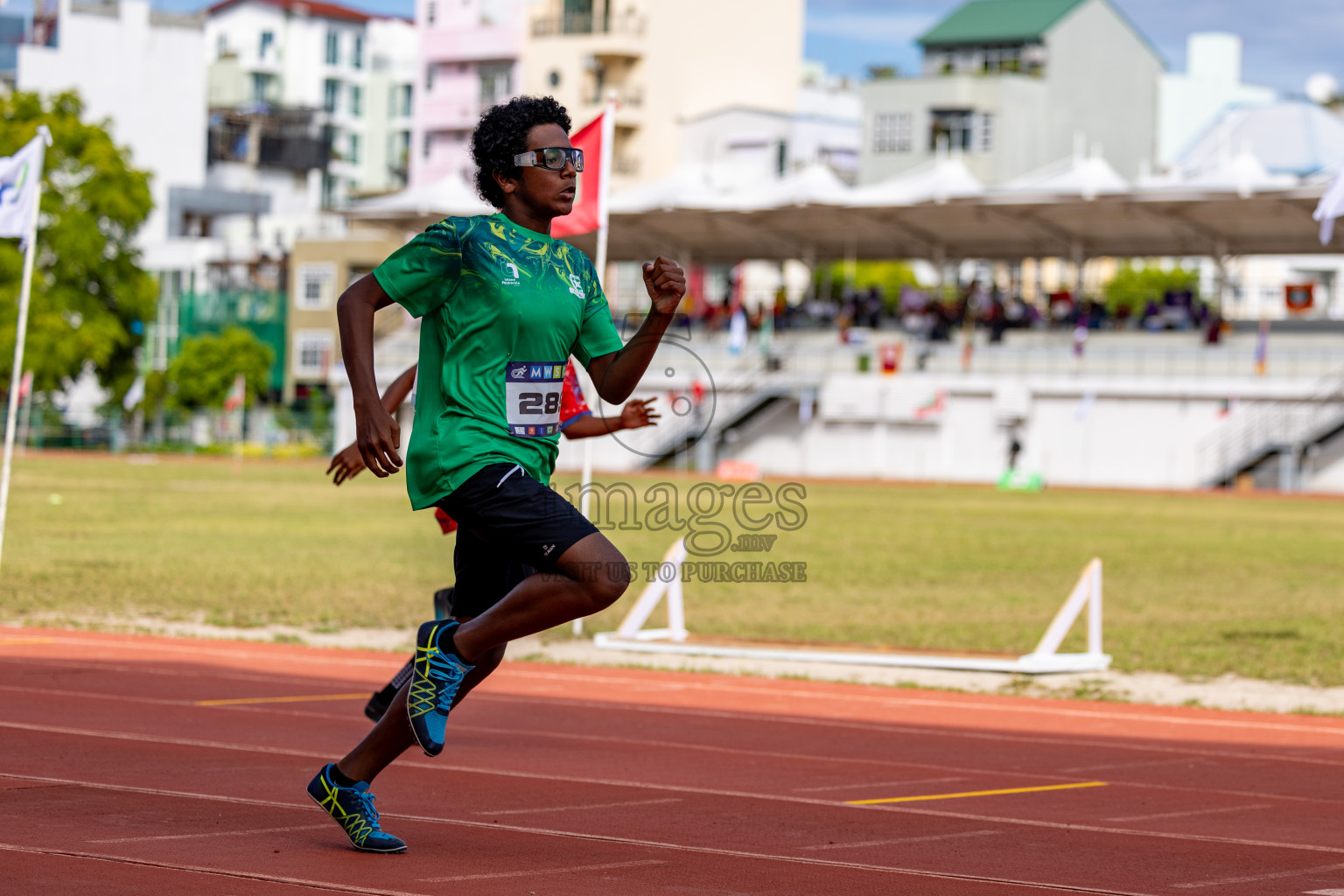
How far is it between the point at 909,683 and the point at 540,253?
24.8 feet

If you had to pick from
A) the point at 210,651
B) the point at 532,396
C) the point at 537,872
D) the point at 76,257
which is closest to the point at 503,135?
the point at 532,396

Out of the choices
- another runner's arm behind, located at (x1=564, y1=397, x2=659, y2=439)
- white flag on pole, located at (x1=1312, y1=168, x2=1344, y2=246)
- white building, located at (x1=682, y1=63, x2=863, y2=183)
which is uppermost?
white building, located at (x1=682, y1=63, x2=863, y2=183)

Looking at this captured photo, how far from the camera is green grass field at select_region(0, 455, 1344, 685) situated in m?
15.6

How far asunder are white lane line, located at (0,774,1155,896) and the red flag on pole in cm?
791

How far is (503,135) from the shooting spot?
5348 mm

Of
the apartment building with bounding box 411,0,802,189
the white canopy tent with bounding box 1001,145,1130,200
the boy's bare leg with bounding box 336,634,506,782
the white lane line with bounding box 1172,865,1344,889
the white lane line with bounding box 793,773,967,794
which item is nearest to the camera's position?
the boy's bare leg with bounding box 336,634,506,782

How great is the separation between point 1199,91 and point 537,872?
11046 centimetres

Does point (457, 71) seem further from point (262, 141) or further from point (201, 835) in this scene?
point (201, 835)

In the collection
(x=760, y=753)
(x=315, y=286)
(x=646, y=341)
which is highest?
(x=315, y=286)

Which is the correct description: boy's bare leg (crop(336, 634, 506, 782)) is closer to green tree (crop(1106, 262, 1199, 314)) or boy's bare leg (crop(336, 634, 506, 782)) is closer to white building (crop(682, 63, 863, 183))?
white building (crop(682, 63, 863, 183))

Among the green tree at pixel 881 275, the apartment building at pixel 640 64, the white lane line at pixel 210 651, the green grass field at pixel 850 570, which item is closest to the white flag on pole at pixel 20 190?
the green grass field at pixel 850 570

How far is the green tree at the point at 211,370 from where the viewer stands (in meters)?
72.1

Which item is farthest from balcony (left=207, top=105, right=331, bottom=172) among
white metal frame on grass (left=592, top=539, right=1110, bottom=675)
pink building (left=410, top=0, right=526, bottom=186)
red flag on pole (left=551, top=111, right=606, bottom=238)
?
white metal frame on grass (left=592, top=539, right=1110, bottom=675)

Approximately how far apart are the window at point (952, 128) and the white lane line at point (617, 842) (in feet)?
263
